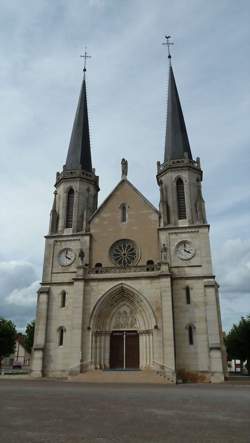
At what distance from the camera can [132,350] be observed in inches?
944

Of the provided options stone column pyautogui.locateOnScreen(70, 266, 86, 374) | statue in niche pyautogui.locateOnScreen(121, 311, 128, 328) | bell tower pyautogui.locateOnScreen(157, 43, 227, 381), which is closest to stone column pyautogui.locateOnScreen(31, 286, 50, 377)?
stone column pyautogui.locateOnScreen(70, 266, 86, 374)

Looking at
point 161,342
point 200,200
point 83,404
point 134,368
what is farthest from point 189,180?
point 83,404

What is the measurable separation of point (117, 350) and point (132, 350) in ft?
3.44

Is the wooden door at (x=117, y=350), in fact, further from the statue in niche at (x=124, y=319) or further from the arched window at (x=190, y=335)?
the arched window at (x=190, y=335)

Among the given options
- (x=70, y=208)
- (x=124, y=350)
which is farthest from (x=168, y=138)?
(x=124, y=350)

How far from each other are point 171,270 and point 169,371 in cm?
687

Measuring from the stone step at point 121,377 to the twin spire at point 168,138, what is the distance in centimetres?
1718

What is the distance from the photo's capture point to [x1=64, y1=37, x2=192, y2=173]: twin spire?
100ft

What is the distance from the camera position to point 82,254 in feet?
84.5

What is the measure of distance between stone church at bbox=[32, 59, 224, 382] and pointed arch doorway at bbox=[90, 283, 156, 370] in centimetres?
7

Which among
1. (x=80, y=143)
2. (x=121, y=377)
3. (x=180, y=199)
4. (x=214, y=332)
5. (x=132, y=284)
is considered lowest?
(x=121, y=377)

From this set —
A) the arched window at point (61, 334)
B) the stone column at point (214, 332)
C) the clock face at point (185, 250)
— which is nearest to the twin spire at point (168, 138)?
the clock face at point (185, 250)

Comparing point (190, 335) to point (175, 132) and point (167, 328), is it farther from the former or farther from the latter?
point (175, 132)

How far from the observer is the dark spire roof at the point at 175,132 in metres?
30.2
